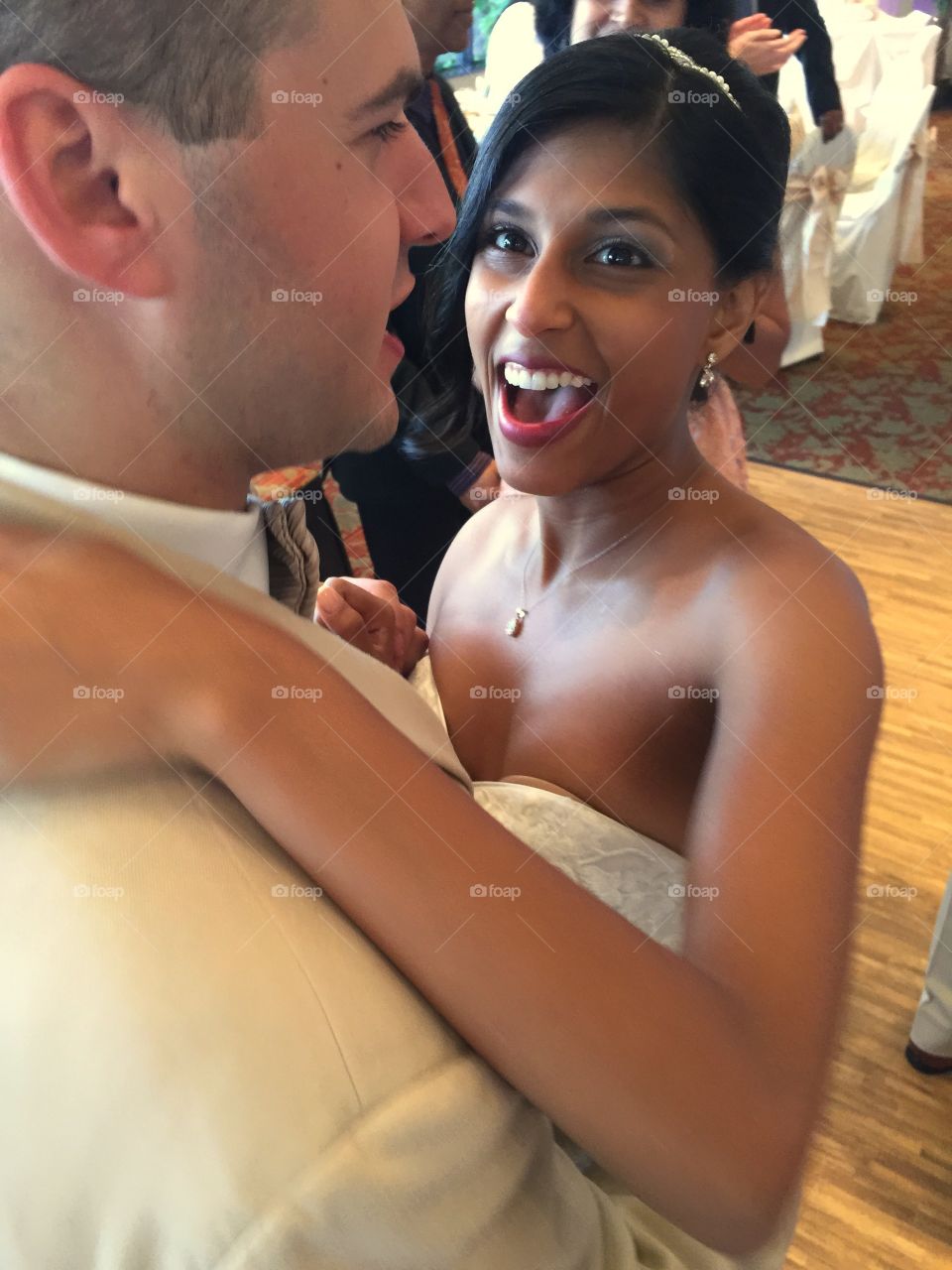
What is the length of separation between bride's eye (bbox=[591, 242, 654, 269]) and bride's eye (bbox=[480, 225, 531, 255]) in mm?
96

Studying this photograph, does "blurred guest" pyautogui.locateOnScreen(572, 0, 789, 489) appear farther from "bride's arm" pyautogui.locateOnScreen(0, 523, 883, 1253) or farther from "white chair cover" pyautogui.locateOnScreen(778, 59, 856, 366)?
"white chair cover" pyautogui.locateOnScreen(778, 59, 856, 366)

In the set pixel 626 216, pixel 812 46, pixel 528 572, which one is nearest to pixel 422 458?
pixel 528 572

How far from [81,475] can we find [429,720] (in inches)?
11.2

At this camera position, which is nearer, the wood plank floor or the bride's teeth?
the bride's teeth

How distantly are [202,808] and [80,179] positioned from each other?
1.09 feet

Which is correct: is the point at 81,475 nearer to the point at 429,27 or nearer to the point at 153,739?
the point at 153,739

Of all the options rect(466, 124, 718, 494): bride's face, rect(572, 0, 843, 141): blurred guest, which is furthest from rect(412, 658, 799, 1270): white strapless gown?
rect(572, 0, 843, 141): blurred guest

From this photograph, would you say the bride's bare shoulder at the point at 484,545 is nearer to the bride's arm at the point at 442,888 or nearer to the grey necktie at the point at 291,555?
the grey necktie at the point at 291,555

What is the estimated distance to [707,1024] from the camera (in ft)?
1.93

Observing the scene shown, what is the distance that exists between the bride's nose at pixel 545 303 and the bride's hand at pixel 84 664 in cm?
64

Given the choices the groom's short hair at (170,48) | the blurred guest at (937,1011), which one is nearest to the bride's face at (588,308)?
the groom's short hair at (170,48)

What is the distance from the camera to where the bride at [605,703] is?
0.52 m

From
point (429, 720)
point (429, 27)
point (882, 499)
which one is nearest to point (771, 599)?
point (429, 720)

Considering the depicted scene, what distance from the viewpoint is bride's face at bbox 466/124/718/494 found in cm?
102
